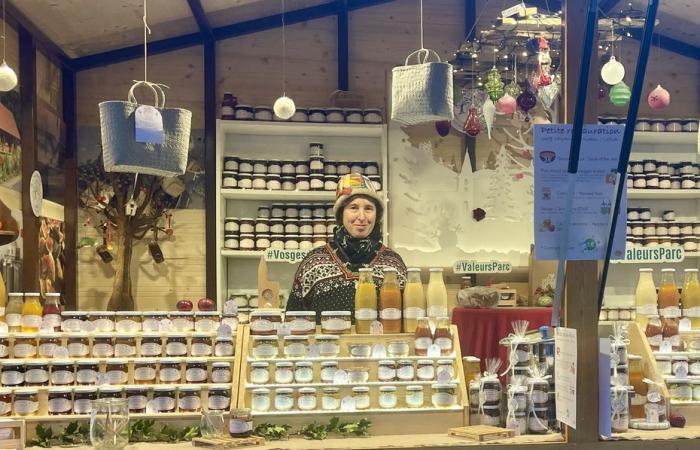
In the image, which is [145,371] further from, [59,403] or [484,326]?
[484,326]

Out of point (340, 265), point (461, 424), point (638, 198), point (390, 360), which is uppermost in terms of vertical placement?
point (638, 198)

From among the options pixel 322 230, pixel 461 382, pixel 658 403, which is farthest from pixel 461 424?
pixel 322 230

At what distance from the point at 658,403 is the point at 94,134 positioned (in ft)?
16.8

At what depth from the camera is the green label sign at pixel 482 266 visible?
6.37m

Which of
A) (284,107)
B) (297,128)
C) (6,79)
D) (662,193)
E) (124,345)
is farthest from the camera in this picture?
(662,193)

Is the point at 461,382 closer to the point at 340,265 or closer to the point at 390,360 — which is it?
the point at 390,360

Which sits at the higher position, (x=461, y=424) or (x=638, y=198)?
(x=638, y=198)

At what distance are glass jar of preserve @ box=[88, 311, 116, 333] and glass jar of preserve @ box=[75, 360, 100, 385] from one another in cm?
13

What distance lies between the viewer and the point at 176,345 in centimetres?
256

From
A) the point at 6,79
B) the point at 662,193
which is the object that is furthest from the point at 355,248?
the point at 662,193

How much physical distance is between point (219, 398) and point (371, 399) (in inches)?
19.7

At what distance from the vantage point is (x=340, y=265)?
3689 millimetres

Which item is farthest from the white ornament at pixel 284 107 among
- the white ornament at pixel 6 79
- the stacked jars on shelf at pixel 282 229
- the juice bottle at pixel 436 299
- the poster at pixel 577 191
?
the poster at pixel 577 191

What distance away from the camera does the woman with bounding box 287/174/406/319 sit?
3635 millimetres
